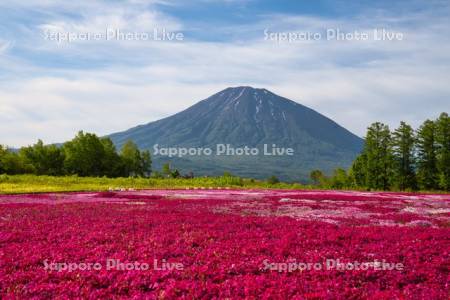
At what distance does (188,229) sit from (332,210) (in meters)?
12.1

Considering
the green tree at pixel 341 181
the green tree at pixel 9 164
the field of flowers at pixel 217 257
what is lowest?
the green tree at pixel 341 181

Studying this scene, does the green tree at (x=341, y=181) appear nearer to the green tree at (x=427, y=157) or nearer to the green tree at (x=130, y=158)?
the green tree at (x=427, y=157)

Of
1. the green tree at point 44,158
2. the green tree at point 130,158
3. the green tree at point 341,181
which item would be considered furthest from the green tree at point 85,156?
the green tree at point 341,181

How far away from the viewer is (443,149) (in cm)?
7562

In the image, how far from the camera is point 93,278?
10.7 meters

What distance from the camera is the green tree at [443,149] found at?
239 ft

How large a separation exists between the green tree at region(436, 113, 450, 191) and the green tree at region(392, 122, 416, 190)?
4.73 metres

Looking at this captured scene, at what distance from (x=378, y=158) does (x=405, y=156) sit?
506cm

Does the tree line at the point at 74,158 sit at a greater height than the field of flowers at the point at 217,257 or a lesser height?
greater

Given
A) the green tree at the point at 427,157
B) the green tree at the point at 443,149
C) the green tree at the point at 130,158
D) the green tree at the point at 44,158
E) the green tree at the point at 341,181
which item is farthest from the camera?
the green tree at the point at 130,158

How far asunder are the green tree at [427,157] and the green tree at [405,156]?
4.84 feet

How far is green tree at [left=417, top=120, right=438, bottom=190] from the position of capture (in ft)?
251

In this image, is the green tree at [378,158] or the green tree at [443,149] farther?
the green tree at [378,158]

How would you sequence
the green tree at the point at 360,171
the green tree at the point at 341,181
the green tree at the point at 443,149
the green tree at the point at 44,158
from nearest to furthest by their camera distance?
the green tree at the point at 443,149
the green tree at the point at 360,171
the green tree at the point at 44,158
the green tree at the point at 341,181
